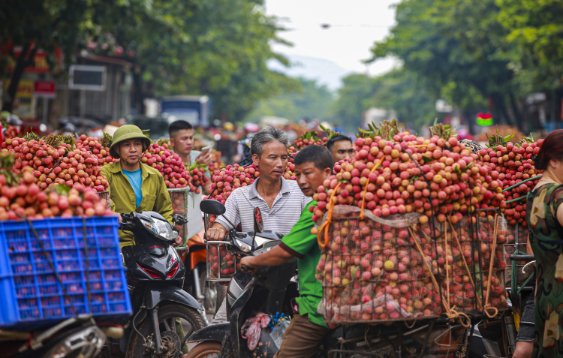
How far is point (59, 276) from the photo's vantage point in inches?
176

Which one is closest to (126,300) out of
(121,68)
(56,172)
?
(56,172)

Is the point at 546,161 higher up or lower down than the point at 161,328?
higher up

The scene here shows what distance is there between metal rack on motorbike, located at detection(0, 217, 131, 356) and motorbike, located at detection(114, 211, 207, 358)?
219 cm

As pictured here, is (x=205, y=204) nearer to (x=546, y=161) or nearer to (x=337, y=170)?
(x=337, y=170)

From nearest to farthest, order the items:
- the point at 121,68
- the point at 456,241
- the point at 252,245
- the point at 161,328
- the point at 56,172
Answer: the point at 456,241, the point at 252,245, the point at 161,328, the point at 56,172, the point at 121,68

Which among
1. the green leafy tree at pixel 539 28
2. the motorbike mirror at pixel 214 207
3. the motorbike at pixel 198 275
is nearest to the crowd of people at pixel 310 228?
the motorbike mirror at pixel 214 207

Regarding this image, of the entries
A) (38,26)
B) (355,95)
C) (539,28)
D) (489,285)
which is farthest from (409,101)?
(489,285)

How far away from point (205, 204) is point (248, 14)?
48.9m

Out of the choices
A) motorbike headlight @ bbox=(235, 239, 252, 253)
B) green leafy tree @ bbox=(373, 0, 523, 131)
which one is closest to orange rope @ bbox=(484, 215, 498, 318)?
motorbike headlight @ bbox=(235, 239, 252, 253)

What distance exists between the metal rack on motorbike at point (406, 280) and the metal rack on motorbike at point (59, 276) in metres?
1.09

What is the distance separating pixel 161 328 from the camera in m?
7.03

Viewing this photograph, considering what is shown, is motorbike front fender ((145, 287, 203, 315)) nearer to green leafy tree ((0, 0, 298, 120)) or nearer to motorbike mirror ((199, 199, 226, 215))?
motorbike mirror ((199, 199, 226, 215))

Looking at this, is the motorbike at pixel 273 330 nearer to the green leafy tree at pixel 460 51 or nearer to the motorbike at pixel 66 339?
the motorbike at pixel 66 339

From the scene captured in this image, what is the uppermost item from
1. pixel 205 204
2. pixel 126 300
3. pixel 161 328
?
pixel 205 204
